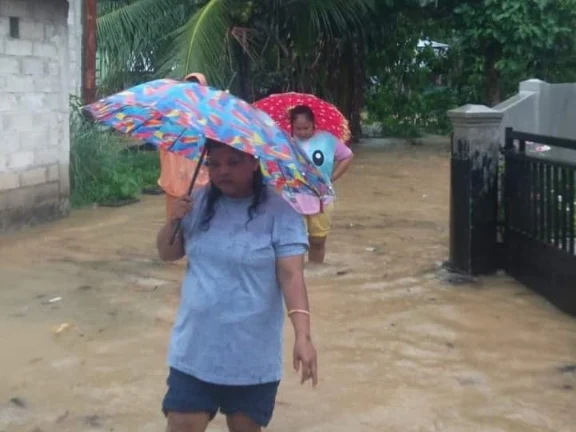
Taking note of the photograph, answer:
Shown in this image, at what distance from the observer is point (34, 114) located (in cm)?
1077

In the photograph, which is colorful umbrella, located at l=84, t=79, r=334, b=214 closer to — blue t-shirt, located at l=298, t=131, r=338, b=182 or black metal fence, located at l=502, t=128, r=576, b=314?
black metal fence, located at l=502, t=128, r=576, b=314

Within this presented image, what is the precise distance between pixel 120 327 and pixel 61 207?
493 centimetres

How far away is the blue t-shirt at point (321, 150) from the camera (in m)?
7.73

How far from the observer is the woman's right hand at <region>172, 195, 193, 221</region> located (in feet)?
11.7

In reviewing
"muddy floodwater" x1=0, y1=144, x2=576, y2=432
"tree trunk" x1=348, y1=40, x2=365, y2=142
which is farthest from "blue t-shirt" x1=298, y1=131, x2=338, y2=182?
"tree trunk" x1=348, y1=40, x2=365, y2=142

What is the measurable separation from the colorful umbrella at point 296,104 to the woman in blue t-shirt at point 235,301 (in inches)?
162

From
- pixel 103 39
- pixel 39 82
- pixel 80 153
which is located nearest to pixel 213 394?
pixel 39 82

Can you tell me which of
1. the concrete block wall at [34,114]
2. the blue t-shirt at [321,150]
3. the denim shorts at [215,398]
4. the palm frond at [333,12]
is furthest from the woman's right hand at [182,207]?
the palm frond at [333,12]

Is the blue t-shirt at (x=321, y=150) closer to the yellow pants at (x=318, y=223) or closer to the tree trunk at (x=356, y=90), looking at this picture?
the yellow pants at (x=318, y=223)

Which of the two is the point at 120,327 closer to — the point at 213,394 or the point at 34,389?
the point at 34,389

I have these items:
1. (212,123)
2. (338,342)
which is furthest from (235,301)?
(338,342)

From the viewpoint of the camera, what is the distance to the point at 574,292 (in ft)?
22.9

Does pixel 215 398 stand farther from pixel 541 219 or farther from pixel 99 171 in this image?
pixel 99 171

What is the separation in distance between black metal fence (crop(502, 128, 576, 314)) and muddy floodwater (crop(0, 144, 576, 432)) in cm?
17
